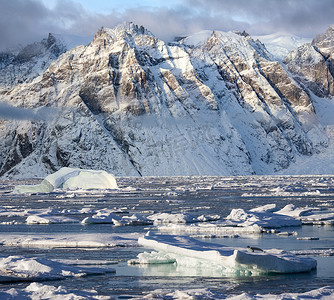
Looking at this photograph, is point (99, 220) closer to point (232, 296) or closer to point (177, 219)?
point (177, 219)

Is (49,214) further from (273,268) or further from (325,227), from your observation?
(273,268)

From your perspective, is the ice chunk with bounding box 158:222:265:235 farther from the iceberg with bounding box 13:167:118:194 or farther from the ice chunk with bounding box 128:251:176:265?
the iceberg with bounding box 13:167:118:194

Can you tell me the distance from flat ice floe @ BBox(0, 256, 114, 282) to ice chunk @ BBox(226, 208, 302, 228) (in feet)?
73.6

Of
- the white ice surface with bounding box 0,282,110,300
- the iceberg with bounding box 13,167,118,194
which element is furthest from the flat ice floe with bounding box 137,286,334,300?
the iceberg with bounding box 13,167,118,194

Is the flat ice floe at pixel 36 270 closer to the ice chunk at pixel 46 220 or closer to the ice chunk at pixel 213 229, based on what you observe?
the ice chunk at pixel 213 229

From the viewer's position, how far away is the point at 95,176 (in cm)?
14150

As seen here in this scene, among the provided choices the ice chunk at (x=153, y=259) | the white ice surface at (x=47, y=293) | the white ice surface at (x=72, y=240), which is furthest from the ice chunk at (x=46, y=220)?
the white ice surface at (x=47, y=293)

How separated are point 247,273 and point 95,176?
371 feet

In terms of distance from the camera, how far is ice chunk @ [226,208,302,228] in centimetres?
5162

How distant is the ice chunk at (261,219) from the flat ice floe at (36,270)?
22435 mm

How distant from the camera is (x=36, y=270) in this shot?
3031 cm

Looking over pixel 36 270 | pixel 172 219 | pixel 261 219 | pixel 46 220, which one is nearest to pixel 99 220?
pixel 46 220

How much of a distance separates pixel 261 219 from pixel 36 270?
27067 millimetres

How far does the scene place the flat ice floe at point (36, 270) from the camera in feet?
95.5
